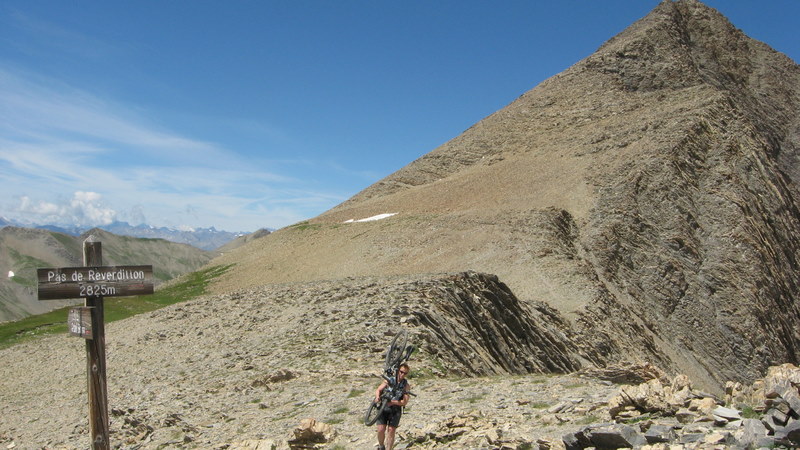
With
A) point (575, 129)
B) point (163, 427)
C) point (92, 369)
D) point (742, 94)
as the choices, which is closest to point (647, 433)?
point (92, 369)

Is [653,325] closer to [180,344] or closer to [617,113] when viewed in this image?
[180,344]

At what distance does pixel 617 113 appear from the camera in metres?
71.5

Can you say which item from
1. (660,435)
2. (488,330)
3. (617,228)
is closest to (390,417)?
(660,435)

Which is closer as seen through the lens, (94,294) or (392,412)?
(392,412)

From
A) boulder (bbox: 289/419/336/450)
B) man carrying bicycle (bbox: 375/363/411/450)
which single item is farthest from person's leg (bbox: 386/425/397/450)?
boulder (bbox: 289/419/336/450)

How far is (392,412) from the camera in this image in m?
10.8

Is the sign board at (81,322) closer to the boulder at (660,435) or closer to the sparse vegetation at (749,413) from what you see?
the boulder at (660,435)

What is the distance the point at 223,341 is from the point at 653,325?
2931cm

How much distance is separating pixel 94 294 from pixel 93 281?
23cm

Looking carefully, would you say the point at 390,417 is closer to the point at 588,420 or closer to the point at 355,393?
the point at 588,420

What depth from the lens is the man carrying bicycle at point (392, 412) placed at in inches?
423

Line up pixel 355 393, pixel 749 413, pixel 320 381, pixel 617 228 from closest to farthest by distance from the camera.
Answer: pixel 749 413 < pixel 355 393 < pixel 320 381 < pixel 617 228

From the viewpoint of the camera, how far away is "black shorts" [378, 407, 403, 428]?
35.3ft

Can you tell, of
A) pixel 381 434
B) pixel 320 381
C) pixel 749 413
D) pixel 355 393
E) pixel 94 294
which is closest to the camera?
pixel 749 413
